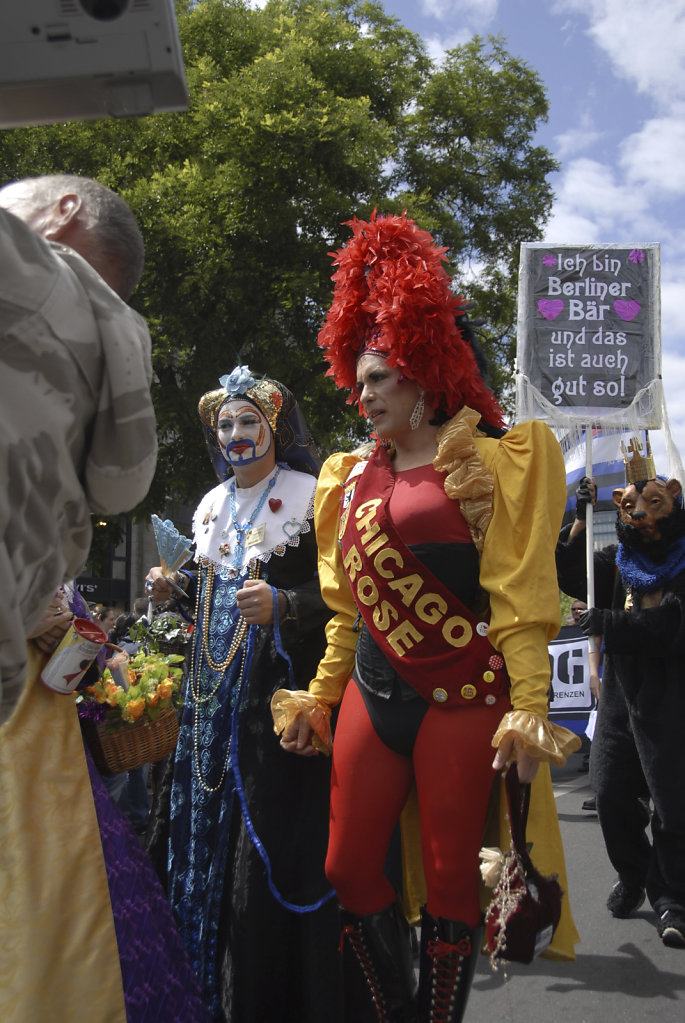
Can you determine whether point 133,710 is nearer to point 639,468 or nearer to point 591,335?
point 639,468

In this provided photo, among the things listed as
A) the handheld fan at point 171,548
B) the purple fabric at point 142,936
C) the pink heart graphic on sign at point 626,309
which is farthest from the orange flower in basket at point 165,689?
the pink heart graphic on sign at point 626,309

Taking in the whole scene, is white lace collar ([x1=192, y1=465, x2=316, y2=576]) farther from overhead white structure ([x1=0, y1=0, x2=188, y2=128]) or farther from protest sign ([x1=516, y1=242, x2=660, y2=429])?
protest sign ([x1=516, y1=242, x2=660, y2=429])

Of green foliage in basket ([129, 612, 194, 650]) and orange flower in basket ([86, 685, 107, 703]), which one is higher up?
green foliage in basket ([129, 612, 194, 650])

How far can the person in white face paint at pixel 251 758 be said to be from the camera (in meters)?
2.96

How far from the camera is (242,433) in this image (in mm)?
3459

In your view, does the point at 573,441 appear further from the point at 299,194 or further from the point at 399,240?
the point at 299,194

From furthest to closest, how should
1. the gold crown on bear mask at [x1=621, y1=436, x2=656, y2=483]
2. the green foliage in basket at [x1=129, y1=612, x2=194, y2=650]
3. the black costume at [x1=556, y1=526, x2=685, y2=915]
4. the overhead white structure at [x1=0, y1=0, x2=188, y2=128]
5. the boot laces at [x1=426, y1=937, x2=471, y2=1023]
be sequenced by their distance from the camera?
the gold crown on bear mask at [x1=621, y1=436, x2=656, y2=483], the black costume at [x1=556, y1=526, x2=685, y2=915], the green foliage in basket at [x1=129, y1=612, x2=194, y2=650], the boot laces at [x1=426, y1=937, x2=471, y2=1023], the overhead white structure at [x1=0, y1=0, x2=188, y2=128]

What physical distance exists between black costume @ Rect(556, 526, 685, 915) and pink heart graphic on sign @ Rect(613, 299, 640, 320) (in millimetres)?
2135

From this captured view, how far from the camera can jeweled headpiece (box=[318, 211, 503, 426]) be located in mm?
2682

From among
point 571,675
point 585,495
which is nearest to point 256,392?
point 585,495

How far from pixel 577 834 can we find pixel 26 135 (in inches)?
402

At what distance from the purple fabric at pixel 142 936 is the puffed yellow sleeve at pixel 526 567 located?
1120 millimetres

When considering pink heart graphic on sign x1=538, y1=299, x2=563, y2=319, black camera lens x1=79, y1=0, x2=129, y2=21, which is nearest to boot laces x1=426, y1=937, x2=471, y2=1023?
black camera lens x1=79, y1=0, x2=129, y2=21

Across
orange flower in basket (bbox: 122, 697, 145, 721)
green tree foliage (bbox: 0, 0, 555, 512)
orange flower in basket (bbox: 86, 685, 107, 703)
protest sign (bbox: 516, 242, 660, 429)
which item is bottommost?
orange flower in basket (bbox: 122, 697, 145, 721)
